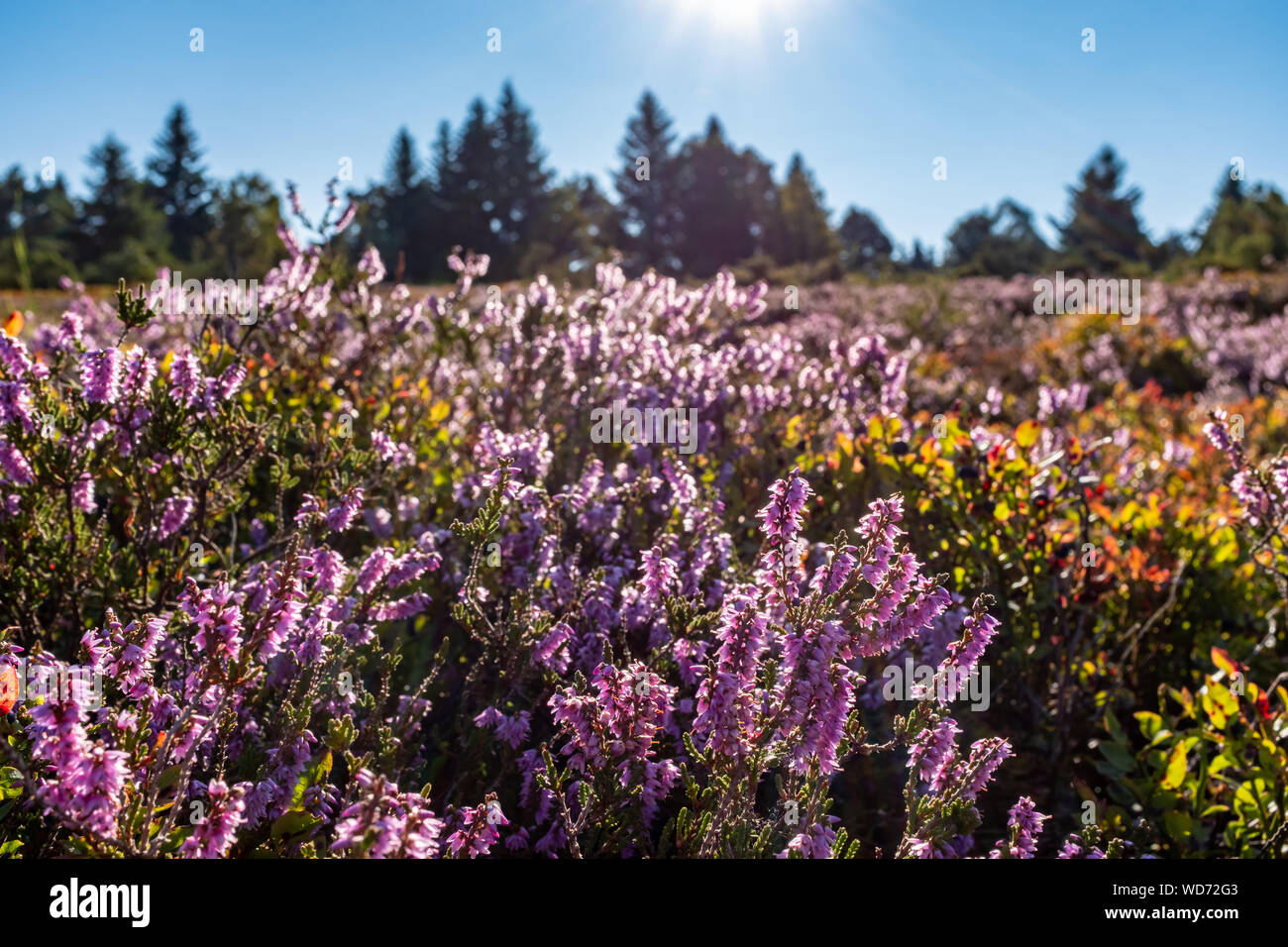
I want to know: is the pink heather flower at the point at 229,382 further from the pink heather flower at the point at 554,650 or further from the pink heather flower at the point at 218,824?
the pink heather flower at the point at 218,824

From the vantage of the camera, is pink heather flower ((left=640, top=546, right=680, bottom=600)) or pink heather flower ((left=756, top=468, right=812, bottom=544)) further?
pink heather flower ((left=640, top=546, right=680, bottom=600))

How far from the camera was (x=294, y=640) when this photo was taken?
90.7 inches

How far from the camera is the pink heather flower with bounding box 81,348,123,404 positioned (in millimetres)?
2500

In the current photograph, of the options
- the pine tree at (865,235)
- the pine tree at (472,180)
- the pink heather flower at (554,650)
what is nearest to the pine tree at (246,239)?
the pink heather flower at (554,650)

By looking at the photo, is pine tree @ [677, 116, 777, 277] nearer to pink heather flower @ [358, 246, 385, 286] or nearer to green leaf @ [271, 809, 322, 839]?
pink heather flower @ [358, 246, 385, 286]

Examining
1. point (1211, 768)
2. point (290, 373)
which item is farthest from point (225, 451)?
point (1211, 768)

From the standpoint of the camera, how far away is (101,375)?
2.52 m

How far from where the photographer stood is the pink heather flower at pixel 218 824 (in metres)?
1.44
